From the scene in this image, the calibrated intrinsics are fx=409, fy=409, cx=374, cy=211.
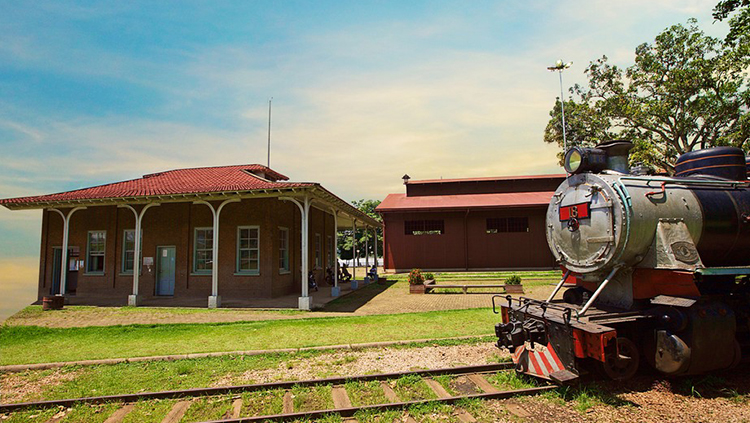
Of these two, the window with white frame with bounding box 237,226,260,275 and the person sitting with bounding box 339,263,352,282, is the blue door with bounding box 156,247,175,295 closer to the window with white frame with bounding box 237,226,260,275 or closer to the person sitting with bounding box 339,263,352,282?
the window with white frame with bounding box 237,226,260,275

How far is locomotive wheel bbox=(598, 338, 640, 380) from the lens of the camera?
4.98m

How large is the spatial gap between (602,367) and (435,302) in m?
8.04

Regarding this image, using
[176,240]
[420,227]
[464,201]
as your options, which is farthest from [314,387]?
[464,201]

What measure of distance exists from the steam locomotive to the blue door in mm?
12639

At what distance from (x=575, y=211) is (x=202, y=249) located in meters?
12.4

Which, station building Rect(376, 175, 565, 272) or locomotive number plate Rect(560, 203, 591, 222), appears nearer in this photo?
locomotive number plate Rect(560, 203, 591, 222)

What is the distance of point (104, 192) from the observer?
14.1 m

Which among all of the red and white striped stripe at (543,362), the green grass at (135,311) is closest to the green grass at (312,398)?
the red and white striped stripe at (543,362)

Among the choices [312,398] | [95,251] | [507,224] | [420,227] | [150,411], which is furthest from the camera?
[420,227]

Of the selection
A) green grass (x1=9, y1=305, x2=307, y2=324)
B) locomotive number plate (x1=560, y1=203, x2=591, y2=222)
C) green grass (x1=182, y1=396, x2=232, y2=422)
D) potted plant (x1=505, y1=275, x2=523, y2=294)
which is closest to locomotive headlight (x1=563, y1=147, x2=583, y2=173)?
locomotive number plate (x1=560, y1=203, x2=591, y2=222)

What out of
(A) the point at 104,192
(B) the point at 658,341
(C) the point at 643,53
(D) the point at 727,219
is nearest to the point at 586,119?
(C) the point at 643,53

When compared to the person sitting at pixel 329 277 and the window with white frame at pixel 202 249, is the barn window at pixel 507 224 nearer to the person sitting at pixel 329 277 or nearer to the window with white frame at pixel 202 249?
the person sitting at pixel 329 277

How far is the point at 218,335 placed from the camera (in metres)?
8.58

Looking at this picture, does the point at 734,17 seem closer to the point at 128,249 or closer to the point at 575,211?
the point at 575,211
